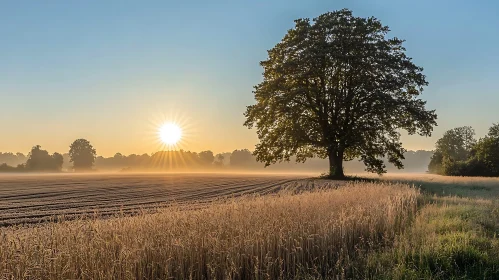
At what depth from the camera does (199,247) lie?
6.76 meters

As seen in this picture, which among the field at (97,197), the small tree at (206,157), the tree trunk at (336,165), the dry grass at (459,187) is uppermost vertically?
the small tree at (206,157)

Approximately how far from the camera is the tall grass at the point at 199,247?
576 centimetres

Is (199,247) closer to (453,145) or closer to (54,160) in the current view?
(453,145)

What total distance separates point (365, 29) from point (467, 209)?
77.9 ft

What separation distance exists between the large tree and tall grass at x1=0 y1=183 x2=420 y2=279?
78.8ft

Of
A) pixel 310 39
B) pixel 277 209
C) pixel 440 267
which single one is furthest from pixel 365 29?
pixel 440 267

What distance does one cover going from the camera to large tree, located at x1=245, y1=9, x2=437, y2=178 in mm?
31922

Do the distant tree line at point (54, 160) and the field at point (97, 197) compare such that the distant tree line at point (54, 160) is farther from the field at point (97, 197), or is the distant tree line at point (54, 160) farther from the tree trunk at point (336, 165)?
the tree trunk at point (336, 165)

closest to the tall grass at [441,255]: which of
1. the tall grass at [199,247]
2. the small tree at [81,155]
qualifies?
the tall grass at [199,247]

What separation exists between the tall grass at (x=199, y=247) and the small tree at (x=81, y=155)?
14164cm

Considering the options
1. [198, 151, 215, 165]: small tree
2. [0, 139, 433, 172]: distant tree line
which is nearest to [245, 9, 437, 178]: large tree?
[0, 139, 433, 172]: distant tree line

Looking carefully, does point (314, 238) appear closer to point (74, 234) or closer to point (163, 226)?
point (163, 226)

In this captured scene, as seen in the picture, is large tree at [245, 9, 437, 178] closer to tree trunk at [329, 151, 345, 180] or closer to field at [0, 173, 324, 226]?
tree trunk at [329, 151, 345, 180]

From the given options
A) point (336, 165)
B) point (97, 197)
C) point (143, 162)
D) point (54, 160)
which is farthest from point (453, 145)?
point (54, 160)
